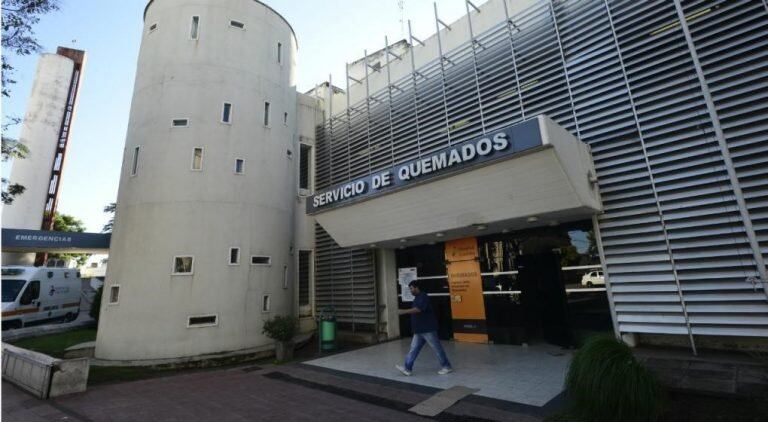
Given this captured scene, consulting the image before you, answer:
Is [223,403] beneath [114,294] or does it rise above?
beneath

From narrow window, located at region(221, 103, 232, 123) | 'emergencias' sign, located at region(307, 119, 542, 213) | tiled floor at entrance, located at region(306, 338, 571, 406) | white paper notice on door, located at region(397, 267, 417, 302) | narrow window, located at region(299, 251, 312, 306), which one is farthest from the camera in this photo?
narrow window, located at region(299, 251, 312, 306)

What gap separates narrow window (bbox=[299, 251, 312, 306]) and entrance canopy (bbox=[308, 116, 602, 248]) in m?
3.83

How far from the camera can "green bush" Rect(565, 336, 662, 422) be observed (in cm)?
428

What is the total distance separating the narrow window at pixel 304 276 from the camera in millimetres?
13195

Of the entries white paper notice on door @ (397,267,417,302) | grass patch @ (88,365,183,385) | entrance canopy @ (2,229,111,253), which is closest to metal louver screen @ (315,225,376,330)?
white paper notice on door @ (397,267,417,302)

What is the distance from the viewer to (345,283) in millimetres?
12430

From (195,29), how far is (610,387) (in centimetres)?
1411

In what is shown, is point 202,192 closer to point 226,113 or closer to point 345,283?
point 226,113

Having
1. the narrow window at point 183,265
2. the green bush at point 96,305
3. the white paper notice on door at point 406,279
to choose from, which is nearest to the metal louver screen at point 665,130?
the white paper notice on door at point 406,279

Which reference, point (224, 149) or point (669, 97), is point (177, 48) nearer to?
point (224, 149)

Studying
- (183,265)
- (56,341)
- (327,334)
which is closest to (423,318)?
(327,334)

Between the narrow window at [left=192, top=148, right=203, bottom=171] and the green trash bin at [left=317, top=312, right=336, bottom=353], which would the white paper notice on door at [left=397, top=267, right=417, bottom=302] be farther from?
the narrow window at [left=192, top=148, right=203, bottom=171]

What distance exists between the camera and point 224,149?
446 inches

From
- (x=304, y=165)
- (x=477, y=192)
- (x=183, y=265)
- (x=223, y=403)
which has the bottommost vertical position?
(x=223, y=403)
